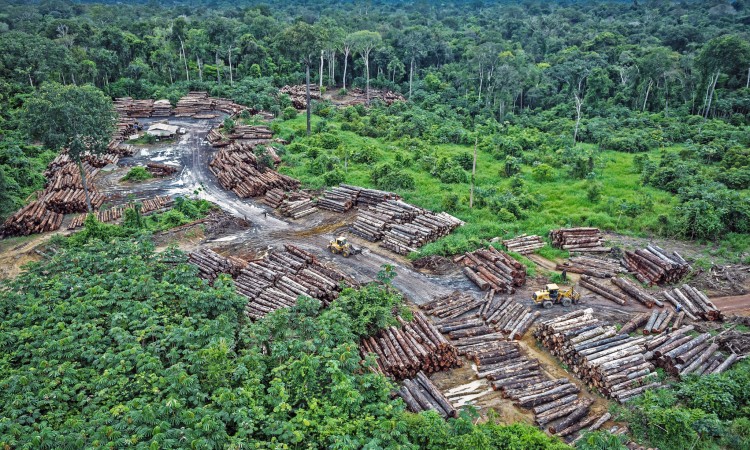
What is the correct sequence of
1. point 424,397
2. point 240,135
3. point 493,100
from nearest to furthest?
1. point 424,397
2. point 240,135
3. point 493,100

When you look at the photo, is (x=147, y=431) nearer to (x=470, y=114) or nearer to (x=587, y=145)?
(x=587, y=145)

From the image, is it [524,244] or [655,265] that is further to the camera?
[524,244]

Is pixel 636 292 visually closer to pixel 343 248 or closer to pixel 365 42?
pixel 343 248

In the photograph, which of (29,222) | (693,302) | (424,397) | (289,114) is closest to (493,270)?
(693,302)

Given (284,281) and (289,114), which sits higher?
(289,114)

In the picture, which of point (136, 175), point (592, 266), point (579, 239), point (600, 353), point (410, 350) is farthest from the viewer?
point (136, 175)

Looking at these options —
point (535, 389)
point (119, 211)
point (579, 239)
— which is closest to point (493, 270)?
point (579, 239)

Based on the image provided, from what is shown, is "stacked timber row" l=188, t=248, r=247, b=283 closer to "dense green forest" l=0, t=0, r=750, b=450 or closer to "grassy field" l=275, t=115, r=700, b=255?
"dense green forest" l=0, t=0, r=750, b=450

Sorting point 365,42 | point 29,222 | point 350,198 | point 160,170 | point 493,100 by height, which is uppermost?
point 365,42

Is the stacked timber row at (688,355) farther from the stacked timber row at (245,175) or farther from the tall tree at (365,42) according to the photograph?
the tall tree at (365,42)
